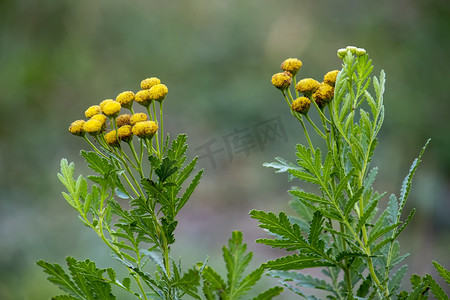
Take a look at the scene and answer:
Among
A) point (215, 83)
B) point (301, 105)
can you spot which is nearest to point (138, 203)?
point (301, 105)

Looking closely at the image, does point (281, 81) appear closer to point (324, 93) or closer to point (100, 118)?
point (324, 93)

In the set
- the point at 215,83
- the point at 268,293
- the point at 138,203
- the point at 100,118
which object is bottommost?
the point at 268,293

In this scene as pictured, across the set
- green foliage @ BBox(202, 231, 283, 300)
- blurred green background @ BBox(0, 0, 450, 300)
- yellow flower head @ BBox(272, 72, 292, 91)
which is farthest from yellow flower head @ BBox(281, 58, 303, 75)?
blurred green background @ BBox(0, 0, 450, 300)

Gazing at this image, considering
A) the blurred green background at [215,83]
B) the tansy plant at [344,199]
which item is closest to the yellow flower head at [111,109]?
the tansy plant at [344,199]

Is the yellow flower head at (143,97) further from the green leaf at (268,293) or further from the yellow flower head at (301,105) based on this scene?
the green leaf at (268,293)

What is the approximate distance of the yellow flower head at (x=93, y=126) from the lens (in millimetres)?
527

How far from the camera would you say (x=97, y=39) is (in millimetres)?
3850

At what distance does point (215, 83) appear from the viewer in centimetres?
365

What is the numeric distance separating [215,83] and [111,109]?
3139 mm

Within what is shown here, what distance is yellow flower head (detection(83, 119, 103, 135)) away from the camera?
0.53m

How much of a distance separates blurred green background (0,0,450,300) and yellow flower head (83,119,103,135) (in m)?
2.16

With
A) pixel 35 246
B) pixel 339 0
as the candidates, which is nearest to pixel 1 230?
pixel 35 246

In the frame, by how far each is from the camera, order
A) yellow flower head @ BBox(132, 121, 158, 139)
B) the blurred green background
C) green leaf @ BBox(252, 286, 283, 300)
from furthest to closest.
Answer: the blurred green background → yellow flower head @ BBox(132, 121, 158, 139) → green leaf @ BBox(252, 286, 283, 300)

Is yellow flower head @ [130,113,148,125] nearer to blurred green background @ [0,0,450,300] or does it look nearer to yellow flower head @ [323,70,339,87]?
yellow flower head @ [323,70,339,87]
